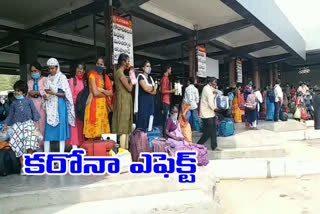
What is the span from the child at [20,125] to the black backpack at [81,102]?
675mm

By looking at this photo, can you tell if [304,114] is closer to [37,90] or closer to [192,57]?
[192,57]

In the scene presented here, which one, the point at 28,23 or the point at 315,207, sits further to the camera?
the point at 28,23

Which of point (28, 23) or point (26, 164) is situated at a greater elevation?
point (28, 23)

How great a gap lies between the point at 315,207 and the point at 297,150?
12.9 ft

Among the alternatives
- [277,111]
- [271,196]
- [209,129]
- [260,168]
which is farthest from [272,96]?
[271,196]

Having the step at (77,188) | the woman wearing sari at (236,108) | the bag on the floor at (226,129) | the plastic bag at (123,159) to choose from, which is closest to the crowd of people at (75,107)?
the plastic bag at (123,159)

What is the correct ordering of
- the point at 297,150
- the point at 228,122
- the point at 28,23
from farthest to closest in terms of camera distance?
the point at 28,23, the point at 297,150, the point at 228,122

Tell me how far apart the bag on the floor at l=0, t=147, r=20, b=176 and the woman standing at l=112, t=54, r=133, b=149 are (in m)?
1.32

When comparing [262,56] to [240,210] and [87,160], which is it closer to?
[240,210]

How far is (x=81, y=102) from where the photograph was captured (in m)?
4.10

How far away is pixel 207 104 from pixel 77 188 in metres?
3.58

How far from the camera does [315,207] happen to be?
392cm

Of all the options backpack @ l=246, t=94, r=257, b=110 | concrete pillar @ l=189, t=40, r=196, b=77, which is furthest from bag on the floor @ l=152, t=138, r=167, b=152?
concrete pillar @ l=189, t=40, r=196, b=77

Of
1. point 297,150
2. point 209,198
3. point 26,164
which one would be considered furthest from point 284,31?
point 26,164
